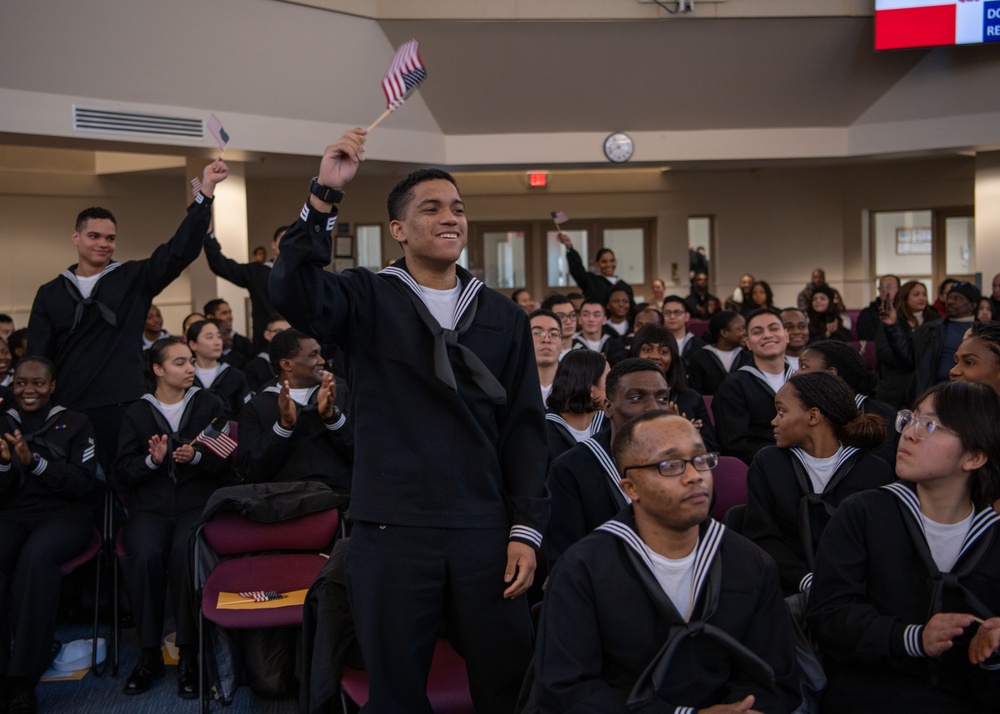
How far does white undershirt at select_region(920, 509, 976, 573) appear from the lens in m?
2.30

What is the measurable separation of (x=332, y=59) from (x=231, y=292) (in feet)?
9.31

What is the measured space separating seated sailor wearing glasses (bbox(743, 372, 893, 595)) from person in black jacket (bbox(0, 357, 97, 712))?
2639 mm

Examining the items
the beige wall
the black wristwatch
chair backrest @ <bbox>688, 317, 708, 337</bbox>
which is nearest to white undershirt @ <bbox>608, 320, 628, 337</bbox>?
chair backrest @ <bbox>688, 317, 708, 337</bbox>

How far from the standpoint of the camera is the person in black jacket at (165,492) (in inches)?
148

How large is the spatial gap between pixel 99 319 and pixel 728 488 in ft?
9.58

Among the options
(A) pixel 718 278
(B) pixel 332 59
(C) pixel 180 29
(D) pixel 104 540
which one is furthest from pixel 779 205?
(D) pixel 104 540

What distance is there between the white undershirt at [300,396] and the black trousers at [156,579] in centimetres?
69

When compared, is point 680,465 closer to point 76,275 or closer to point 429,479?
point 429,479

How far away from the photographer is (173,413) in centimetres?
426

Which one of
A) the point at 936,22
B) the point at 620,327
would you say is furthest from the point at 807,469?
the point at 936,22

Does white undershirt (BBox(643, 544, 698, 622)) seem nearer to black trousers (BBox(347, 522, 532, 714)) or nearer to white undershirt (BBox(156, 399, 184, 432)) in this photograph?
black trousers (BBox(347, 522, 532, 714))

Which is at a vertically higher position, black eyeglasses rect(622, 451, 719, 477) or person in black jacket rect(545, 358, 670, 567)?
black eyeglasses rect(622, 451, 719, 477)

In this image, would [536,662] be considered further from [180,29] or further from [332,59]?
[332,59]

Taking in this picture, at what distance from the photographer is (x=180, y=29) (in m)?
7.56
